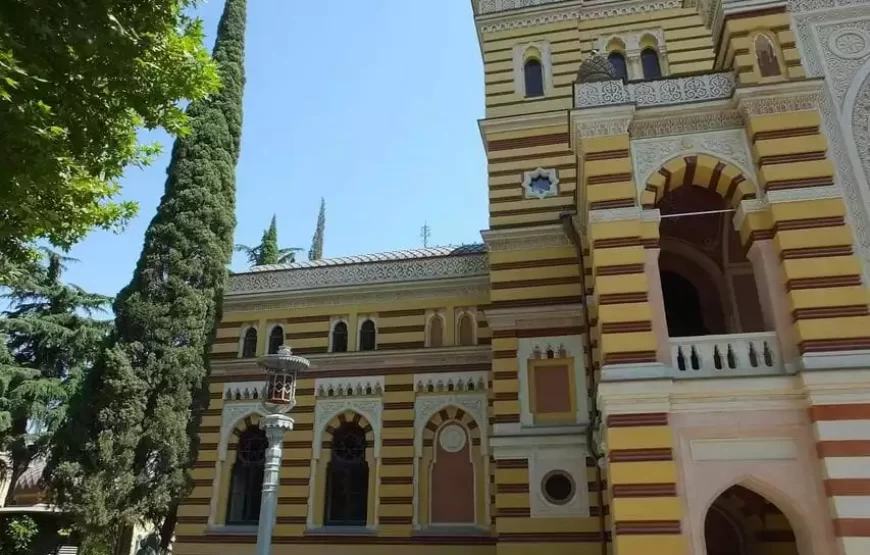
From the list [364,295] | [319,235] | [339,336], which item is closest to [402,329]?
[364,295]

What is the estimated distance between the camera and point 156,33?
883cm

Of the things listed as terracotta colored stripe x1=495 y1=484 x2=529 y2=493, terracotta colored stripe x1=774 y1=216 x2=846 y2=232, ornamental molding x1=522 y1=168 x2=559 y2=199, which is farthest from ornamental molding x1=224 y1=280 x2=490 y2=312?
terracotta colored stripe x1=774 y1=216 x2=846 y2=232

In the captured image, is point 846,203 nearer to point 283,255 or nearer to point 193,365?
point 193,365

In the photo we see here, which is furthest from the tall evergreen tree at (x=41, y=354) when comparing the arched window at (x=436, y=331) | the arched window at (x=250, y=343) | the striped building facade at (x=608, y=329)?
the arched window at (x=436, y=331)

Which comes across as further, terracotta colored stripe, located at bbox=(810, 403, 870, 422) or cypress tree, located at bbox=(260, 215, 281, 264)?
cypress tree, located at bbox=(260, 215, 281, 264)

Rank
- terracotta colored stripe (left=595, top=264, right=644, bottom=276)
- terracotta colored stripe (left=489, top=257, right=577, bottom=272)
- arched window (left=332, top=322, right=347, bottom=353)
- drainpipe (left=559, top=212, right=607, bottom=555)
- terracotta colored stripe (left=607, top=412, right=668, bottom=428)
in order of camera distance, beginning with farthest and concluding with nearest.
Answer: arched window (left=332, top=322, right=347, bottom=353) < terracotta colored stripe (left=489, top=257, right=577, bottom=272) < drainpipe (left=559, top=212, right=607, bottom=555) < terracotta colored stripe (left=595, top=264, right=644, bottom=276) < terracotta colored stripe (left=607, top=412, right=668, bottom=428)

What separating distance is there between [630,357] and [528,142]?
9.51 metres

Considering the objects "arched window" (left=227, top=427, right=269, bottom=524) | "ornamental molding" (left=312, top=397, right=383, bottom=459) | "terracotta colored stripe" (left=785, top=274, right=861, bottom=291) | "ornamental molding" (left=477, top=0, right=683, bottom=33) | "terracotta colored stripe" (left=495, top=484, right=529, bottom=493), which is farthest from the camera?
"ornamental molding" (left=477, top=0, right=683, bottom=33)

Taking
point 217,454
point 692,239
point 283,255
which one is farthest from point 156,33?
point 283,255

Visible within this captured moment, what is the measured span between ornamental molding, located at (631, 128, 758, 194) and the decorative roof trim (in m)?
7.35

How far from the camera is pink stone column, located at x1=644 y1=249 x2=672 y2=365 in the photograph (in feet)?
33.0

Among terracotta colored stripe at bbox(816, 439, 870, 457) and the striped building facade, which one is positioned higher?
the striped building facade

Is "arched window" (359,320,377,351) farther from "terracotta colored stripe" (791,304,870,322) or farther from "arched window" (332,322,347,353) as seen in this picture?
"terracotta colored stripe" (791,304,870,322)

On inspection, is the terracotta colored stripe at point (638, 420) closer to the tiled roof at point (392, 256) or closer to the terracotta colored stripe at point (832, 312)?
the terracotta colored stripe at point (832, 312)
